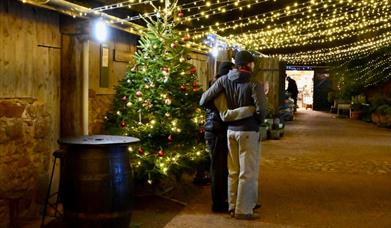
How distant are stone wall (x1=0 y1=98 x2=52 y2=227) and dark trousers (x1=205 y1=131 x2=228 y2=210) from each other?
2177 mm

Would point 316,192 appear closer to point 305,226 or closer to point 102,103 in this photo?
point 305,226

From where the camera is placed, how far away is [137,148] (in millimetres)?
7043

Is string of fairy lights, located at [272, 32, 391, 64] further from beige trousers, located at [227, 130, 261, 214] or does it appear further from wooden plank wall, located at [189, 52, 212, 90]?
beige trousers, located at [227, 130, 261, 214]

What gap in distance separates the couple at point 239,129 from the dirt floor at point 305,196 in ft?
1.04

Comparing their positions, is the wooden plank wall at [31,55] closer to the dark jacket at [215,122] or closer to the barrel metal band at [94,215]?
the barrel metal band at [94,215]

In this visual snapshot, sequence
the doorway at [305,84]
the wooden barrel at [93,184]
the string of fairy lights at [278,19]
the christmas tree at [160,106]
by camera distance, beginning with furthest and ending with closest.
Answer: the doorway at [305,84], the string of fairy lights at [278,19], the christmas tree at [160,106], the wooden barrel at [93,184]

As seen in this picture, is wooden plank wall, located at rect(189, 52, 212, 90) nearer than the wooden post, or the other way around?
the wooden post

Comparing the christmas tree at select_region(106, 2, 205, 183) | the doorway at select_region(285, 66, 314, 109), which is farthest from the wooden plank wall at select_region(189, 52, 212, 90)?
the doorway at select_region(285, 66, 314, 109)

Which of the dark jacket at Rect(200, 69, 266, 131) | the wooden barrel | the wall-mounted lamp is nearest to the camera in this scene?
the wooden barrel

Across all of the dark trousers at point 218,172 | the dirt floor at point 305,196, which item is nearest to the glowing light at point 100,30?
the dark trousers at point 218,172

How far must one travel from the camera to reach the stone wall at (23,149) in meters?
5.64

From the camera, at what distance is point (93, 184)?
4883 millimetres

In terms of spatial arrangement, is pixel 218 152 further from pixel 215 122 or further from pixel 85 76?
pixel 85 76

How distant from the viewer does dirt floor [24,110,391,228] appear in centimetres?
616
